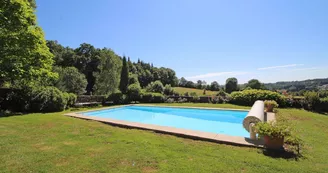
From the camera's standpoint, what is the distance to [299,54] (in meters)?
15.9

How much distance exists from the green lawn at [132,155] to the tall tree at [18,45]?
4.14 meters

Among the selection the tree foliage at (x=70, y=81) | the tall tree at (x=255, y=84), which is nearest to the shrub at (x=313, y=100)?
the tree foliage at (x=70, y=81)

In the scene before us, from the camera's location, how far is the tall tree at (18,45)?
334 inches

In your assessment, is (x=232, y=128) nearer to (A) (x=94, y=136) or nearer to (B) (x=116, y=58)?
(A) (x=94, y=136)

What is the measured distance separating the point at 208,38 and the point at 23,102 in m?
14.6

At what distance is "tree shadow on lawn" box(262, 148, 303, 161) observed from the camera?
4.26 metres

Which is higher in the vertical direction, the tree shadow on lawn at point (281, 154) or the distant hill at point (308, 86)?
the distant hill at point (308, 86)

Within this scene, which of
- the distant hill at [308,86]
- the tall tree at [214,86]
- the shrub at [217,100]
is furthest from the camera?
the tall tree at [214,86]

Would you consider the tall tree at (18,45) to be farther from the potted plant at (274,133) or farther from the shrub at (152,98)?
the potted plant at (274,133)

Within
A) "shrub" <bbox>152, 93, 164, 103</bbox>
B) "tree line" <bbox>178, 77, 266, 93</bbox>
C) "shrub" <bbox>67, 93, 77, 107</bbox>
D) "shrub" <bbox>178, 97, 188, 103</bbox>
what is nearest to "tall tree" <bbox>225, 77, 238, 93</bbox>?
"tree line" <bbox>178, 77, 266, 93</bbox>

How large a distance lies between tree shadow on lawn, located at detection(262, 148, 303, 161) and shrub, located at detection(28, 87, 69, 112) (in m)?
12.2

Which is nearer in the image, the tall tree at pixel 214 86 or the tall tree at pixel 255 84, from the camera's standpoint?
the tall tree at pixel 255 84

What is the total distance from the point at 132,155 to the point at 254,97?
1493 centimetres

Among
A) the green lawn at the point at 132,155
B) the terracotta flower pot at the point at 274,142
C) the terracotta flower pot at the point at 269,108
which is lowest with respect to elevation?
the green lawn at the point at 132,155
